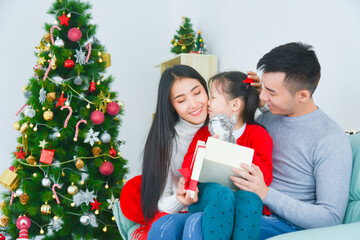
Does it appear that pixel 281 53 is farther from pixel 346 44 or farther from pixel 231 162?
pixel 346 44

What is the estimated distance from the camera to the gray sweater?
1146mm

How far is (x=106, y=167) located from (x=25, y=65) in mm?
1870

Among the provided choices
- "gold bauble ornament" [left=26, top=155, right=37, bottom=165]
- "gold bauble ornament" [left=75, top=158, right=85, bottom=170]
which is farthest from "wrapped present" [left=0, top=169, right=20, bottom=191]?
"gold bauble ornament" [left=75, top=158, right=85, bottom=170]

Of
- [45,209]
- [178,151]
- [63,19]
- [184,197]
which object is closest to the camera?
[184,197]

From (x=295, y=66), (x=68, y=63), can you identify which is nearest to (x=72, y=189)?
(x=68, y=63)

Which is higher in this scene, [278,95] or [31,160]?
[278,95]

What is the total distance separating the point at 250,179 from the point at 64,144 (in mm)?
1340

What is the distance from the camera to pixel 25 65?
329cm

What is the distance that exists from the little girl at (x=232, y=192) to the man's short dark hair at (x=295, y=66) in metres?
0.19

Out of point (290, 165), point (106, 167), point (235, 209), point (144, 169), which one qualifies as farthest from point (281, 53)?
point (106, 167)

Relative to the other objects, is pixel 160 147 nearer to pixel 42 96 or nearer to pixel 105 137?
pixel 105 137

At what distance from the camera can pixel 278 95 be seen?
4.24 feet

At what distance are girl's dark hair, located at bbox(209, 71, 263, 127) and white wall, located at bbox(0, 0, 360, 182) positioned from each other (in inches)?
24.3

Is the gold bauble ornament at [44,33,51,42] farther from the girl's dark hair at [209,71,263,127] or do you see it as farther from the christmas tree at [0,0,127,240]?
the girl's dark hair at [209,71,263,127]
